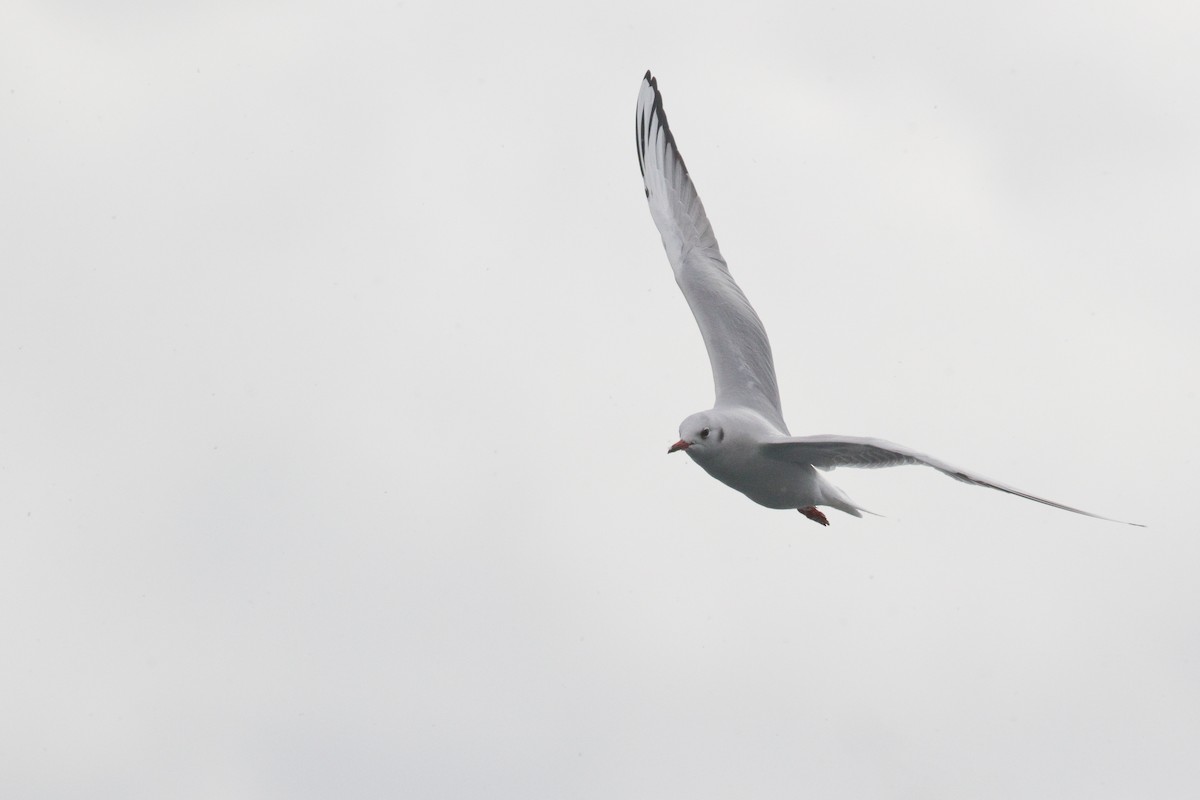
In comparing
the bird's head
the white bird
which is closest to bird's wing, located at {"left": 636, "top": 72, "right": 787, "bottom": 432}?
the white bird

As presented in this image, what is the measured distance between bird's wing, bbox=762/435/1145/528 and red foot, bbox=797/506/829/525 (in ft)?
7.32

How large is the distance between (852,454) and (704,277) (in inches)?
242

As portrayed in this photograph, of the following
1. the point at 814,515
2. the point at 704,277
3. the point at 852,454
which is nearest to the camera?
the point at 852,454

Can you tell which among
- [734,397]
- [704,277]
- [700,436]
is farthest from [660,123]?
[700,436]

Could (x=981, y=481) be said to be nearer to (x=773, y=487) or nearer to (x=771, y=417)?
(x=773, y=487)

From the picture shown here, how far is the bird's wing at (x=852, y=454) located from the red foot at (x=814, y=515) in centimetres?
223

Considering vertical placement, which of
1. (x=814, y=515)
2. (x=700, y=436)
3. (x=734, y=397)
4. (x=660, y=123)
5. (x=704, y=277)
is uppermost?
(x=660, y=123)

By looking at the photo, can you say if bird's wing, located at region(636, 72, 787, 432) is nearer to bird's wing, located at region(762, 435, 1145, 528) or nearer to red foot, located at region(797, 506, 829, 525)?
red foot, located at region(797, 506, 829, 525)

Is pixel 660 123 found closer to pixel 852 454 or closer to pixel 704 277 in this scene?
pixel 704 277

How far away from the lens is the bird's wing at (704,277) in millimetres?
21031

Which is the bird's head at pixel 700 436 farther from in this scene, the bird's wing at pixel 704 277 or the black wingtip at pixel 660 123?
the black wingtip at pixel 660 123

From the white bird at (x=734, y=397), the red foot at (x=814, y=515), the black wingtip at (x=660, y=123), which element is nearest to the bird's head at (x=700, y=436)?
the white bird at (x=734, y=397)

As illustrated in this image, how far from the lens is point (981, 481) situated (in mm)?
15094

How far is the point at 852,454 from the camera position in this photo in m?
17.2
